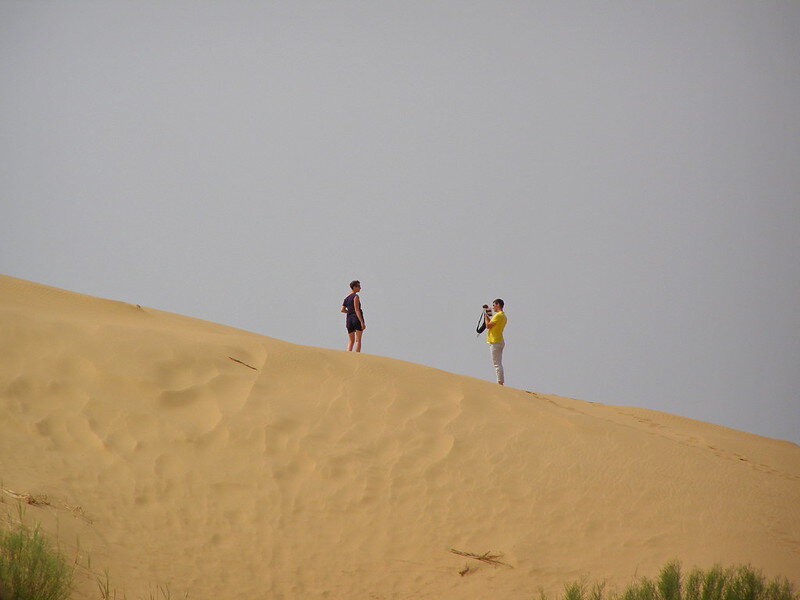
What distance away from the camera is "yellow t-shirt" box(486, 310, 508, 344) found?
12.4 meters

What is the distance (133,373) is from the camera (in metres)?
7.57

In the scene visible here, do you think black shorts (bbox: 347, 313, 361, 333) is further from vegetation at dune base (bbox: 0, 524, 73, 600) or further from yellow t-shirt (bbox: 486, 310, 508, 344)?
vegetation at dune base (bbox: 0, 524, 73, 600)

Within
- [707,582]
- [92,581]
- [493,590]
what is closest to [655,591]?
[707,582]

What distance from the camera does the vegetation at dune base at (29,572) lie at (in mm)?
3738

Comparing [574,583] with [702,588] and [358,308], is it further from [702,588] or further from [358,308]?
[358,308]

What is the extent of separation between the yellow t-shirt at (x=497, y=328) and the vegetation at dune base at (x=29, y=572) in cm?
900

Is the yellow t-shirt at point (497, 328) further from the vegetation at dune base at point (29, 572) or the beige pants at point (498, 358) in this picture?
the vegetation at dune base at point (29, 572)

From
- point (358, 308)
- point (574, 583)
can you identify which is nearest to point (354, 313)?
point (358, 308)

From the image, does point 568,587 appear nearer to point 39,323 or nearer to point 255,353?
point 255,353

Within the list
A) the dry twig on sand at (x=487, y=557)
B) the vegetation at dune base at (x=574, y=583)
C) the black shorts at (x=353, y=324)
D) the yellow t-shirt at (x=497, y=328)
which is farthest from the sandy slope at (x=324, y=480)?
the black shorts at (x=353, y=324)

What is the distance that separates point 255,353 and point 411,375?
210 cm

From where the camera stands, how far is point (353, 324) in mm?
12688

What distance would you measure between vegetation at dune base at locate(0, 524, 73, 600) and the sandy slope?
0.48 metres

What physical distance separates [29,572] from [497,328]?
9.52 meters
